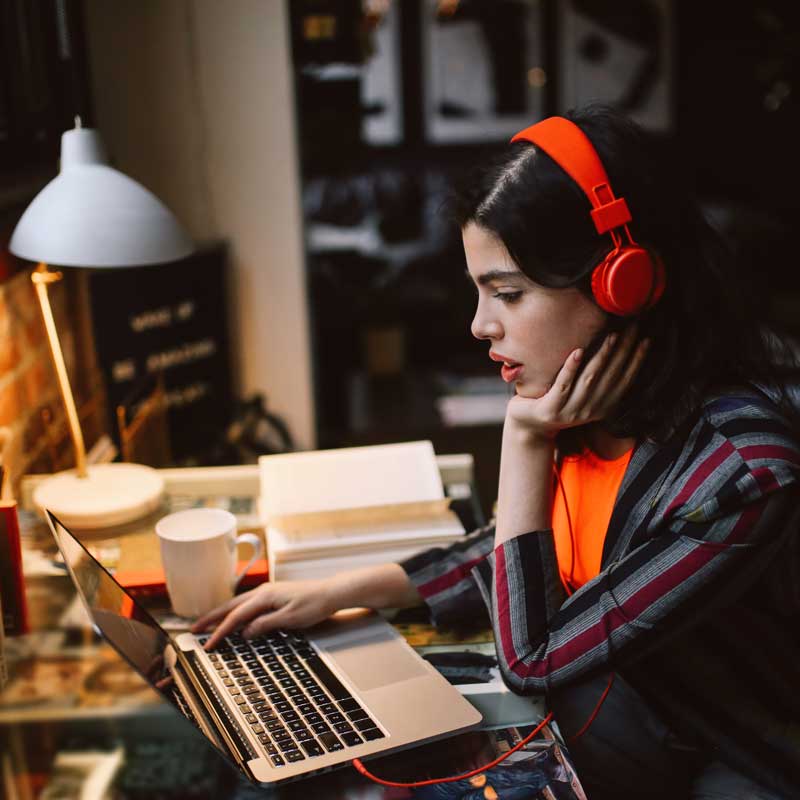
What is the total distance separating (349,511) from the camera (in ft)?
4.39

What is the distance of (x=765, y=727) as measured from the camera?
3.30ft

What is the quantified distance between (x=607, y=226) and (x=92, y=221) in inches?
27.1

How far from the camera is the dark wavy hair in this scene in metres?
0.98

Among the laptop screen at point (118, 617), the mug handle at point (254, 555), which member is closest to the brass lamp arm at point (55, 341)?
the mug handle at point (254, 555)

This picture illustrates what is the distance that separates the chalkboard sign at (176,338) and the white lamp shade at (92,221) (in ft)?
3.12

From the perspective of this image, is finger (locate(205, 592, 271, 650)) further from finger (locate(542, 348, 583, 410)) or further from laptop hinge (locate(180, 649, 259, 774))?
finger (locate(542, 348, 583, 410))

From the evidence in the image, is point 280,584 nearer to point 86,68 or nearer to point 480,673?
point 480,673

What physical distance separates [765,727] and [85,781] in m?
0.72

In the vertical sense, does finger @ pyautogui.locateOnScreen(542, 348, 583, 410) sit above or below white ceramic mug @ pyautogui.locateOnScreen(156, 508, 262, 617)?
above

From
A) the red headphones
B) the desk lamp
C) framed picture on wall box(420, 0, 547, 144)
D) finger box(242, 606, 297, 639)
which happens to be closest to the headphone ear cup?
the red headphones

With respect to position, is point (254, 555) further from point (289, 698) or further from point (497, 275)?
point (497, 275)

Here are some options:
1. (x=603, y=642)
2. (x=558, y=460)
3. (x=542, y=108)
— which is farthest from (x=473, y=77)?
(x=603, y=642)

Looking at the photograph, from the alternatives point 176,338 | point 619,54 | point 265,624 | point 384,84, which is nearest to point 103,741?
point 265,624

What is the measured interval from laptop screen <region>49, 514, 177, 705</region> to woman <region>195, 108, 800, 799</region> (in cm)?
16
